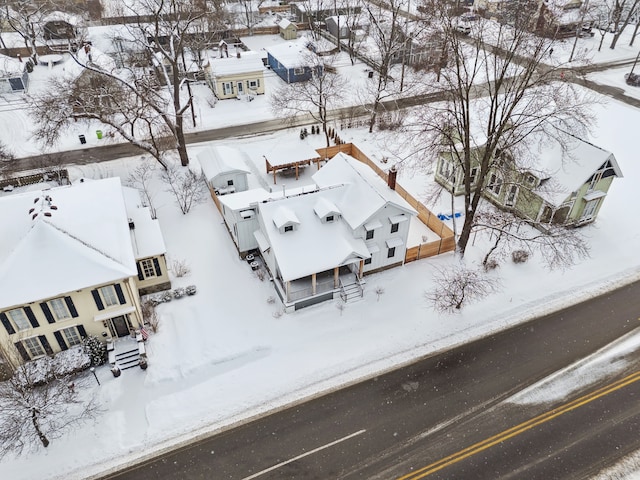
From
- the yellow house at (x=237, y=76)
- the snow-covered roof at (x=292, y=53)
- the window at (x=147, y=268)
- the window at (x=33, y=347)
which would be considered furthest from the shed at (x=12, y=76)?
the window at (x=33, y=347)

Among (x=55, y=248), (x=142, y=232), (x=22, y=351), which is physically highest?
(x=55, y=248)

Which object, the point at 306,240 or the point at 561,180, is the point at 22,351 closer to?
the point at 306,240

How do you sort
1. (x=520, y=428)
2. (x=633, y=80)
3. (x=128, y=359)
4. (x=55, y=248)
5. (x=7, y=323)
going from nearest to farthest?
1. (x=520, y=428)
2. (x=7, y=323)
3. (x=55, y=248)
4. (x=128, y=359)
5. (x=633, y=80)

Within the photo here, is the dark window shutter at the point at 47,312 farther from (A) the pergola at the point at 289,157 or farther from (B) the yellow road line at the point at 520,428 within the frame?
(A) the pergola at the point at 289,157

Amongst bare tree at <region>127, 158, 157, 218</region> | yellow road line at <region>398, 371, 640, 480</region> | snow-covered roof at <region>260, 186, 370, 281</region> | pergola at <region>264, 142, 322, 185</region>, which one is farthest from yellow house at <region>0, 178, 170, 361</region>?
yellow road line at <region>398, 371, 640, 480</region>

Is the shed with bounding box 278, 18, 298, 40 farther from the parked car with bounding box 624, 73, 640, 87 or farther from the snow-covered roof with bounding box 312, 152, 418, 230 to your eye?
the snow-covered roof with bounding box 312, 152, 418, 230

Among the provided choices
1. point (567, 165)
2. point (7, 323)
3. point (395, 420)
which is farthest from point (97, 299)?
point (567, 165)
